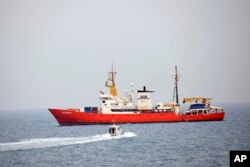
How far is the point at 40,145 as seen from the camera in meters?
65.9

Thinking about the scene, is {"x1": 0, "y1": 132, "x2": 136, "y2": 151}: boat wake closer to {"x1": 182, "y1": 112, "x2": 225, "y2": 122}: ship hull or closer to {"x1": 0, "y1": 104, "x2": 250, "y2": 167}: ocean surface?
{"x1": 0, "y1": 104, "x2": 250, "y2": 167}: ocean surface

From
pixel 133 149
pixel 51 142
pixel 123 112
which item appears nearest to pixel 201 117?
pixel 123 112

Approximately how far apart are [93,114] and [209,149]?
3898 cm

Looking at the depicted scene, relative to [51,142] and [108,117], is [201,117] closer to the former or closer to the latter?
[108,117]

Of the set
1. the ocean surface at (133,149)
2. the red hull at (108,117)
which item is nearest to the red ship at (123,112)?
the red hull at (108,117)

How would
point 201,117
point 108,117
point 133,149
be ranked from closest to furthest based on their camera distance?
point 133,149 < point 108,117 < point 201,117

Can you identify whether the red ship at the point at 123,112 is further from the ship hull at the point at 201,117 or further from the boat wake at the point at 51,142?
the boat wake at the point at 51,142

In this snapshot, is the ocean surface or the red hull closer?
the ocean surface

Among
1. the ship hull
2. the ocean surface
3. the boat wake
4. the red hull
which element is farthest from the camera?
the ship hull

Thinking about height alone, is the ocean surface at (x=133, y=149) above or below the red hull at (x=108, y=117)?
below

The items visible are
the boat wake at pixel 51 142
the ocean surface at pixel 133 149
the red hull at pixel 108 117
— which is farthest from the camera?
the red hull at pixel 108 117

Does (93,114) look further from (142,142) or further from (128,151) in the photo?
(128,151)

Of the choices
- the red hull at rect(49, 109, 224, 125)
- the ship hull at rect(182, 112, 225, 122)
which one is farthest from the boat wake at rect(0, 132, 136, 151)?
the ship hull at rect(182, 112, 225, 122)

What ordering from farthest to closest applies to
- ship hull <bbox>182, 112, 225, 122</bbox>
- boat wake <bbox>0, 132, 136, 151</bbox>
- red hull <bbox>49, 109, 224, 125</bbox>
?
ship hull <bbox>182, 112, 225, 122</bbox> < red hull <bbox>49, 109, 224, 125</bbox> < boat wake <bbox>0, 132, 136, 151</bbox>
